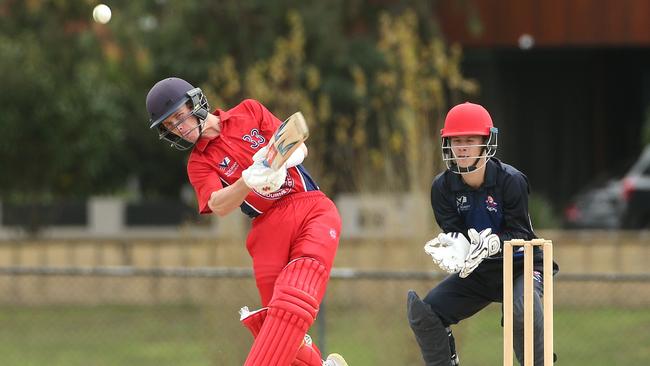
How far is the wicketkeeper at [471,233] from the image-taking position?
576cm

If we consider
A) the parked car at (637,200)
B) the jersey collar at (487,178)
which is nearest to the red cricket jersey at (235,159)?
the jersey collar at (487,178)

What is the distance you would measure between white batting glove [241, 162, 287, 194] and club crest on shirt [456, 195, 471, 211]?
92 cm

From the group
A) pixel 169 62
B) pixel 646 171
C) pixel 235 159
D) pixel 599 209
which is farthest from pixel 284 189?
pixel 599 209

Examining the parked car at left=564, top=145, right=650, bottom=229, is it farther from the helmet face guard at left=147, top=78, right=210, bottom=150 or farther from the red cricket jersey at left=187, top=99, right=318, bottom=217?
the helmet face guard at left=147, top=78, right=210, bottom=150

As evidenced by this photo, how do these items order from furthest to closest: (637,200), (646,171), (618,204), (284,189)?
(618,204) < (646,171) < (637,200) < (284,189)

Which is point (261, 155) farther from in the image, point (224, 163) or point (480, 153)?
point (480, 153)

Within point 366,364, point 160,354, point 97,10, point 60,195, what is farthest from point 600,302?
point 60,195

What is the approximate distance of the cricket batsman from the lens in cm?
573

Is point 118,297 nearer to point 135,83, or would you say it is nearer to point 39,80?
point 39,80

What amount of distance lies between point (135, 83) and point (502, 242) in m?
14.5

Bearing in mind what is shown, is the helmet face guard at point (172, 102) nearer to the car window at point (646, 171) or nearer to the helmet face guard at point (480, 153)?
the helmet face guard at point (480, 153)

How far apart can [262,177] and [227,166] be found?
577mm

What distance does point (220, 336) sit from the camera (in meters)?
9.12

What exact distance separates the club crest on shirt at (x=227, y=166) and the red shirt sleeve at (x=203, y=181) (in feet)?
0.15
